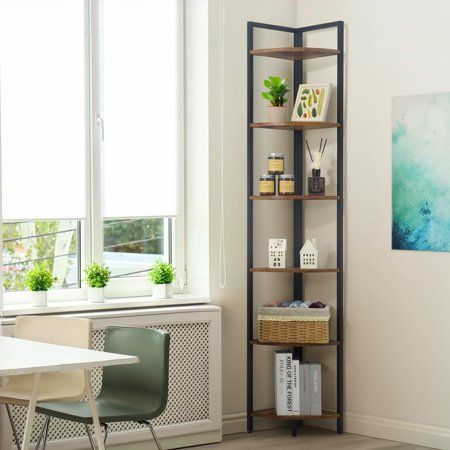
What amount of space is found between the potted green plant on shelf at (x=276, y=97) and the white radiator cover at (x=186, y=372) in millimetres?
1150

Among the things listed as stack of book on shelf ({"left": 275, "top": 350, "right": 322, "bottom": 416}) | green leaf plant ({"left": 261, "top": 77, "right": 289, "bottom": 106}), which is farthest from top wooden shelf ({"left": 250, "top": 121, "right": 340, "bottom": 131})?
stack of book on shelf ({"left": 275, "top": 350, "right": 322, "bottom": 416})

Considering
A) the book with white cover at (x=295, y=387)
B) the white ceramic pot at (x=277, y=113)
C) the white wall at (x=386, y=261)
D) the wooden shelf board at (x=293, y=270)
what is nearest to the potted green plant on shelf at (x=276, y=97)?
the white ceramic pot at (x=277, y=113)

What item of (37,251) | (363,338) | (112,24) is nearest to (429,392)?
(363,338)

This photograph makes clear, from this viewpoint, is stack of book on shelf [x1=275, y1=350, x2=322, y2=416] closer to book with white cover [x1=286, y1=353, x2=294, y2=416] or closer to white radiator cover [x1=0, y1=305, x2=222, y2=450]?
book with white cover [x1=286, y1=353, x2=294, y2=416]

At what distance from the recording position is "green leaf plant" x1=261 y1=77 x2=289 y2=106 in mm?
5410

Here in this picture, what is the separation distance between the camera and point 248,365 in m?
5.50

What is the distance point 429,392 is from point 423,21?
2025mm

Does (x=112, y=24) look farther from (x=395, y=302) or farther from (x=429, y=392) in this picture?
(x=429, y=392)

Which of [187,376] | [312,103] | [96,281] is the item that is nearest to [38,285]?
[96,281]

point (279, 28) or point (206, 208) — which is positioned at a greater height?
point (279, 28)

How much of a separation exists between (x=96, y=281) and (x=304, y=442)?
1.48 m

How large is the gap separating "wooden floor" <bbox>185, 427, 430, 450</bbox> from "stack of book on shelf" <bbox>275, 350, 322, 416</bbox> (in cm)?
14

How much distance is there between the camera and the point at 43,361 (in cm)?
350

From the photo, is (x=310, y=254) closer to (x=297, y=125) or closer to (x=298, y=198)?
(x=298, y=198)
